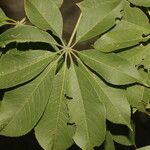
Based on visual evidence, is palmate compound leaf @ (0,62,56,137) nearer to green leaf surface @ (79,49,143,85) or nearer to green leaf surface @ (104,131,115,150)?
green leaf surface @ (79,49,143,85)

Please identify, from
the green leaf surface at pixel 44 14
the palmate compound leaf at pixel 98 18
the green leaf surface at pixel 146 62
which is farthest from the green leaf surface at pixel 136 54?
the green leaf surface at pixel 44 14

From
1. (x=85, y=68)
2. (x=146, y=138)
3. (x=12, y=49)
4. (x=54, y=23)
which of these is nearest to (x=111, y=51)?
(x=85, y=68)

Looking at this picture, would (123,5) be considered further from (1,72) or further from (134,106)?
(1,72)

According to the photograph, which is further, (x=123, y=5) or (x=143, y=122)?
(x=143, y=122)

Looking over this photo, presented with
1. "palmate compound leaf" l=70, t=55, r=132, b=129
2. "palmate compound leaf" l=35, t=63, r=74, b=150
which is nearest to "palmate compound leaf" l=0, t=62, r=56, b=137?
"palmate compound leaf" l=35, t=63, r=74, b=150

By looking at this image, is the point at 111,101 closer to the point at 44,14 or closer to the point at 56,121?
the point at 56,121

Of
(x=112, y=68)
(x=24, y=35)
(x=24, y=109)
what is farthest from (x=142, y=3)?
(x=24, y=109)

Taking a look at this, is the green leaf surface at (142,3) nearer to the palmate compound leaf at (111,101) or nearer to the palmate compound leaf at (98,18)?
the palmate compound leaf at (98,18)
